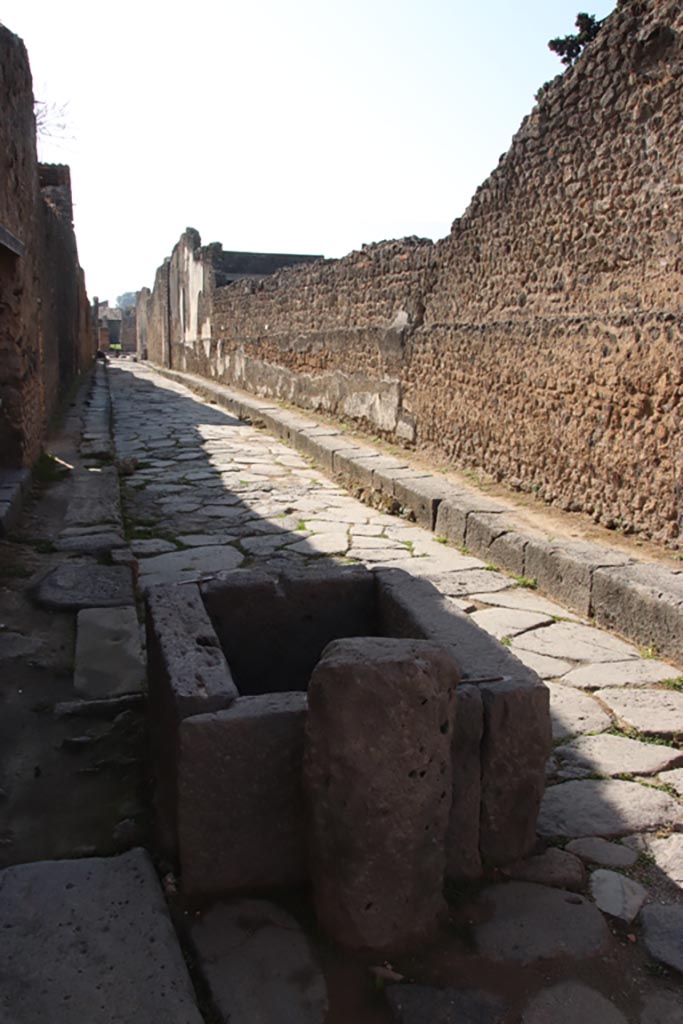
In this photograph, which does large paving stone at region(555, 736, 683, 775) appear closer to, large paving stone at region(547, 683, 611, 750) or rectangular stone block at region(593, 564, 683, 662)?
large paving stone at region(547, 683, 611, 750)

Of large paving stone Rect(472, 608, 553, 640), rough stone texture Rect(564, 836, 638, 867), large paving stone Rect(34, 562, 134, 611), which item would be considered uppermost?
large paving stone Rect(34, 562, 134, 611)

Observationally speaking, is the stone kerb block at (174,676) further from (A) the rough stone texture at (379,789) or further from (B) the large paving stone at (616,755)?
(B) the large paving stone at (616,755)

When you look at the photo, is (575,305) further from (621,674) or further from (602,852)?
(602,852)

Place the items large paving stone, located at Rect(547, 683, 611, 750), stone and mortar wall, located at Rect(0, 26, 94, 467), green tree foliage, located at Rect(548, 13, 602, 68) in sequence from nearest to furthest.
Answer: large paving stone, located at Rect(547, 683, 611, 750) < stone and mortar wall, located at Rect(0, 26, 94, 467) < green tree foliage, located at Rect(548, 13, 602, 68)

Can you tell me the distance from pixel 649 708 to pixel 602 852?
0.95m

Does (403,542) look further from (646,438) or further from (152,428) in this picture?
(152,428)

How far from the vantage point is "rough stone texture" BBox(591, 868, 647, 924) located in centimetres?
192

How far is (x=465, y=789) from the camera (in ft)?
6.41

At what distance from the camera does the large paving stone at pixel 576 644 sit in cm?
352

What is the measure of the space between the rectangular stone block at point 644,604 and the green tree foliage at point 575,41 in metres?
16.9

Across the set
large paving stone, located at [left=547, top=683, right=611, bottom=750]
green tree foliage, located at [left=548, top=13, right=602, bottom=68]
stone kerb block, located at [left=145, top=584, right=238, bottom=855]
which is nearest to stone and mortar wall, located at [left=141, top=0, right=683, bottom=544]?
large paving stone, located at [left=547, top=683, right=611, bottom=750]

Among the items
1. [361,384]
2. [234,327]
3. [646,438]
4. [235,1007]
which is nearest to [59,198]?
[234,327]

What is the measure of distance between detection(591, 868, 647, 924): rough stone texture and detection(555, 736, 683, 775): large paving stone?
54cm

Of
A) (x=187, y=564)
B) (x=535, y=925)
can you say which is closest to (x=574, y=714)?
(x=535, y=925)
